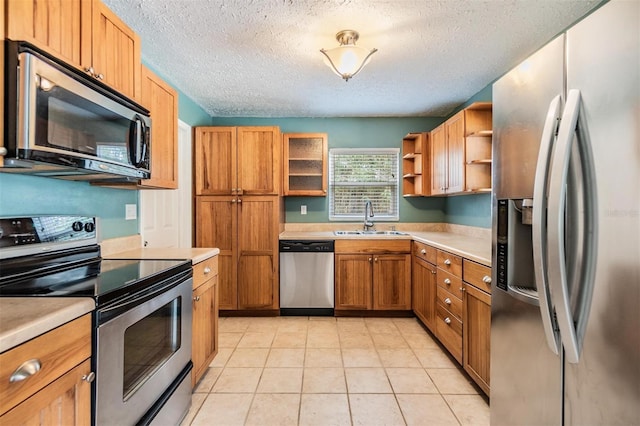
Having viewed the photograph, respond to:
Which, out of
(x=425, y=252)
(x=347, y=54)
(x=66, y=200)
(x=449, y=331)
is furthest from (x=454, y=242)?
(x=66, y=200)

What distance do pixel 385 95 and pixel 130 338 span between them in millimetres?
3010

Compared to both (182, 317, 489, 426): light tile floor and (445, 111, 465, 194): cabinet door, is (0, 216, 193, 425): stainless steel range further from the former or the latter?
(445, 111, 465, 194): cabinet door

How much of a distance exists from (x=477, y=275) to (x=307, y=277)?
1864 mm

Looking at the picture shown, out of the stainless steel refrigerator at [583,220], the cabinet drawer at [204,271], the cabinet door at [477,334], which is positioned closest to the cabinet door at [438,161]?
the cabinet door at [477,334]

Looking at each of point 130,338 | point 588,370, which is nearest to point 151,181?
point 130,338

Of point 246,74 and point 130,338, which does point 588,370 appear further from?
point 246,74

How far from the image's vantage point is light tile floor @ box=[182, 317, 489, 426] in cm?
178

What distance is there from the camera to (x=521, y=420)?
4.09 feet

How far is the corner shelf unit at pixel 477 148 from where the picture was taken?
104 inches

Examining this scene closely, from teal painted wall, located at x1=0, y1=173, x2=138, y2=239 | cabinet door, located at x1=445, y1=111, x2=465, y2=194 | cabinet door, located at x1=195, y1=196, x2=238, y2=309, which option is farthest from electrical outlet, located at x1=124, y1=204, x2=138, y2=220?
cabinet door, located at x1=445, y1=111, x2=465, y2=194

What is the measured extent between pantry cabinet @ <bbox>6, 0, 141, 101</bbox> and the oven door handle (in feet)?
3.23

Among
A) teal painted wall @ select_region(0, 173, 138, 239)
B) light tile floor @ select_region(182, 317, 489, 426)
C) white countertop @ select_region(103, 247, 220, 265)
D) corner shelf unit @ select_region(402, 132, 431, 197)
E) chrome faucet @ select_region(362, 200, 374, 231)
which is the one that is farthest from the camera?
chrome faucet @ select_region(362, 200, 374, 231)

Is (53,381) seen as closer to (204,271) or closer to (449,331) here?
(204,271)

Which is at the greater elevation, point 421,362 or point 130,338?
point 130,338
